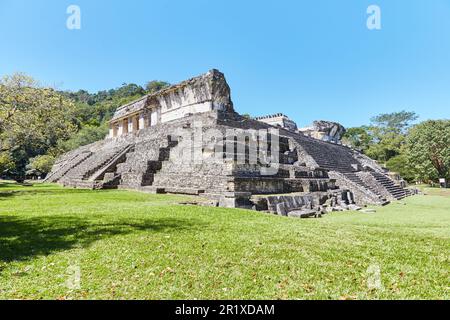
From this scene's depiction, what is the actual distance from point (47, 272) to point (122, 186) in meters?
11.2

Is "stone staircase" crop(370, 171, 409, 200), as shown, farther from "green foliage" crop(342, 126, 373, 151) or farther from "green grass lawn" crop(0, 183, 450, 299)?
"green foliage" crop(342, 126, 373, 151)

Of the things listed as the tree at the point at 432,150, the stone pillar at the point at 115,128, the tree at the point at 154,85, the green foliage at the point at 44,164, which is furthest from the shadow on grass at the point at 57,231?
the tree at the point at 154,85

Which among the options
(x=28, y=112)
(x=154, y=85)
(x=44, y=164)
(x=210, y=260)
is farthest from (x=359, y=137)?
(x=210, y=260)

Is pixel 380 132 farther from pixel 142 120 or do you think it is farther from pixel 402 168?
pixel 142 120

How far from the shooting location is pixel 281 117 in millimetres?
32062

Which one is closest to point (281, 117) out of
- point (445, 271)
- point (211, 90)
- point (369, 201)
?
point (211, 90)

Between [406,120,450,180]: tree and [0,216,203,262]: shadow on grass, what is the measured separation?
101 ft

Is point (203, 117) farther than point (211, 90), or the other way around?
point (211, 90)

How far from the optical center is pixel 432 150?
1144 inches

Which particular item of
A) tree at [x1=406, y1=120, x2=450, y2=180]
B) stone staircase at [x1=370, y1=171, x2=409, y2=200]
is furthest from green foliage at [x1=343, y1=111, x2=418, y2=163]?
stone staircase at [x1=370, y1=171, x2=409, y2=200]

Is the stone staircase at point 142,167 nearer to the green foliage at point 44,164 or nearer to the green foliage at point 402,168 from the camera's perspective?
the green foliage at point 44,164

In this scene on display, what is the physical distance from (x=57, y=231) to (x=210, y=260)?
10.5 feet
